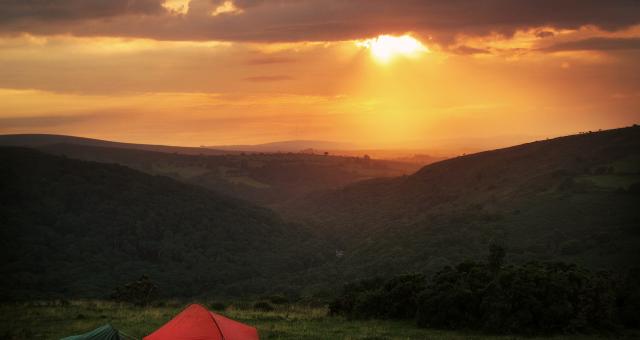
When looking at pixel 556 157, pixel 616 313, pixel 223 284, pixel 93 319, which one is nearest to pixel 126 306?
pixel 93 319

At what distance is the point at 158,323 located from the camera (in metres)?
31.2

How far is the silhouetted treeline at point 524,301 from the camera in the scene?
30938 millimetres

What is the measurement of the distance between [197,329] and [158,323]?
10.5 m

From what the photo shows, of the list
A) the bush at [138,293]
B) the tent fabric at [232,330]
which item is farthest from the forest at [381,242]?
the tent fabric at [232,330]

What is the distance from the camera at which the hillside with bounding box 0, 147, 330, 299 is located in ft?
377

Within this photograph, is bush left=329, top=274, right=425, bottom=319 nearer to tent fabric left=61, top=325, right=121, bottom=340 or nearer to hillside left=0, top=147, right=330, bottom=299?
tent fabric left=61, top=325, right=121, bottom=340

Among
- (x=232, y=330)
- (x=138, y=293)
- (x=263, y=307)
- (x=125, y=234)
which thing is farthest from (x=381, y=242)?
(x=232, y=330)

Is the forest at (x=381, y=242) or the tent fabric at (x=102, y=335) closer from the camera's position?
the tent fabric at (x=102, y=335)

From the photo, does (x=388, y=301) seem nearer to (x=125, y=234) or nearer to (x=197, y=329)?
(x=197, y=329)

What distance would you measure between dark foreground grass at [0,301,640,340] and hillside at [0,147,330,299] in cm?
6636

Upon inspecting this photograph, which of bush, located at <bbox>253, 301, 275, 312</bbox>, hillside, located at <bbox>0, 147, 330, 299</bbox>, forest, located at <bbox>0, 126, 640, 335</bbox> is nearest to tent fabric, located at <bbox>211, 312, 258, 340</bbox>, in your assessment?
forest, located at <bbox>0, 126, 640, 335</bbox>

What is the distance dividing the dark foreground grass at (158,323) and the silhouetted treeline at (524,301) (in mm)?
1356

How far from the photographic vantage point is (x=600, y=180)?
377ft

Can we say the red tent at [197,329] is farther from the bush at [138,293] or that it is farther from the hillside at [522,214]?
the hillside at [522,214]
